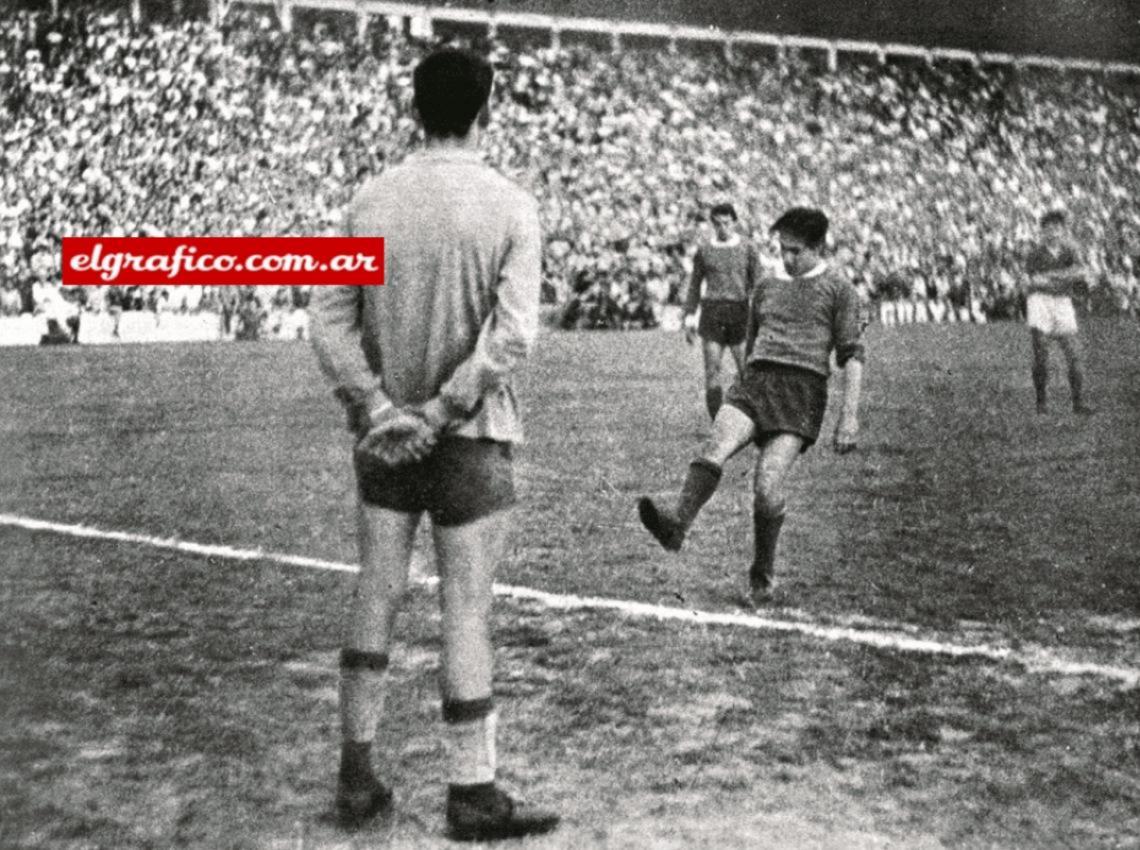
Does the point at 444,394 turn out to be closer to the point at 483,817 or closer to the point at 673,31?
the point at 483,817

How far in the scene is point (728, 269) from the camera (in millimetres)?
12414

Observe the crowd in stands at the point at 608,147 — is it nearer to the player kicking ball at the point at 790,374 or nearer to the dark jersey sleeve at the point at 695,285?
the dark jersey sleeve at the point at 695,285

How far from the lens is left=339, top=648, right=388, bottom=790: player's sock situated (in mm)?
3482

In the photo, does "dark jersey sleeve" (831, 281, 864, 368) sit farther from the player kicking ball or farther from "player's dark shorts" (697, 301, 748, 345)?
"player's dark shorts" (697, 301, 748, 345)

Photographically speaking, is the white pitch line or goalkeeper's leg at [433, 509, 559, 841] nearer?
goalkeeper's leg at [433, 509, 559, 841]

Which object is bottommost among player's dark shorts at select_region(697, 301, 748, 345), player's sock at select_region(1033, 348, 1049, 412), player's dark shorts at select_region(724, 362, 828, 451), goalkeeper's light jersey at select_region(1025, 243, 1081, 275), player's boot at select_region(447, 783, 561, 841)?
player's boot at select_region(447, 783, 561, 841)

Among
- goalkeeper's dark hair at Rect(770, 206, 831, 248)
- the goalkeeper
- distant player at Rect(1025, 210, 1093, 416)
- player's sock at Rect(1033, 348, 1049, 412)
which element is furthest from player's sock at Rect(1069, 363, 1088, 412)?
the goalkeeper

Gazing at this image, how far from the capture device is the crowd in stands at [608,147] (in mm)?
25766

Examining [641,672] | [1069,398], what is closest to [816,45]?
[1069,398]

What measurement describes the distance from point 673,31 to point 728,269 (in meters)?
21.4

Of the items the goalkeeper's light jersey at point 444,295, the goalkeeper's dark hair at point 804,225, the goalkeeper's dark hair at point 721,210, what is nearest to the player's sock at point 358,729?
the goalkeeper's light jersey at point 444,295

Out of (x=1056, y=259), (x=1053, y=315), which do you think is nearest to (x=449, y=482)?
(x=1053, y=315)

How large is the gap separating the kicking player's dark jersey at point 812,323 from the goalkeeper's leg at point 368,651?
3.05 meters

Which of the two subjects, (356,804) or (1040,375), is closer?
(356,804)
